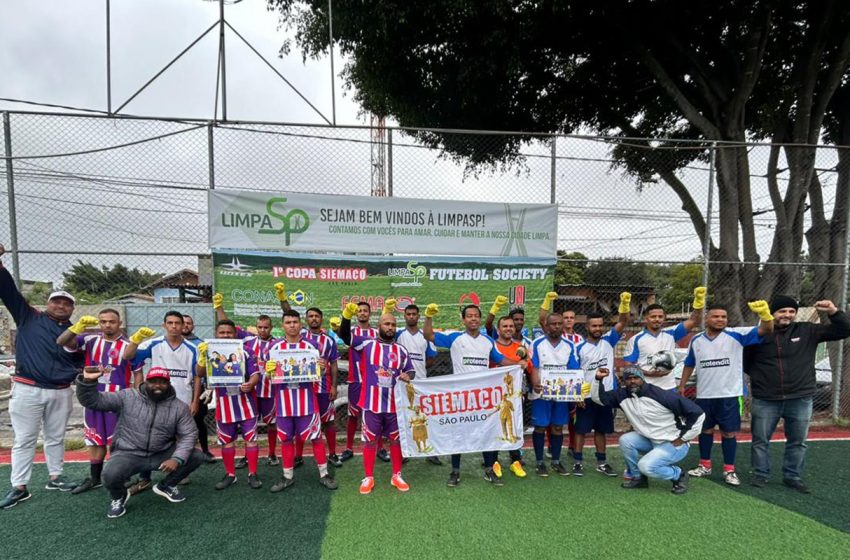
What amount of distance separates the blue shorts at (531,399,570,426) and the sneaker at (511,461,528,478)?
51 centimetres

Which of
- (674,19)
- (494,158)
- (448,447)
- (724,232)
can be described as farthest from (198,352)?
(674,19)

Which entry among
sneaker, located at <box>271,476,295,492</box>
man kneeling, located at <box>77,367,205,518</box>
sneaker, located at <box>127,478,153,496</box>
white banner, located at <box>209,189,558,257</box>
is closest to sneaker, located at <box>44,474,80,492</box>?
sneaker, located at <box>127,478,153,496</box>

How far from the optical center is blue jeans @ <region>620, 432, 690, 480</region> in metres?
4.29

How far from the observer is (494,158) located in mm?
6539

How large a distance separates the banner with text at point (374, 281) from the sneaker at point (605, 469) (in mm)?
2137

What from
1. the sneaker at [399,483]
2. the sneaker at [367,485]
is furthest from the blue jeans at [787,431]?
the sneaker at [367,485]

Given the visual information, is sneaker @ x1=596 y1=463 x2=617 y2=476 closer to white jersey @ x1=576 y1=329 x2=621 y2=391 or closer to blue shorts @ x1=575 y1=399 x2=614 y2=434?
blue shorts @ x1=575 y1=399 x2=614 y2=434

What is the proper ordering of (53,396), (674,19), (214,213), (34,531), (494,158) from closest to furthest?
(34,531)
(53,396)
(214,213)
(494,158)
(674,19)

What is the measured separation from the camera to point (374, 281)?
5879 millimetres

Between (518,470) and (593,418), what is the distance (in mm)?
1083

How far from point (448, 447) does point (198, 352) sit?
2.89 meters

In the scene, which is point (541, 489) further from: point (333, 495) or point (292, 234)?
point (292, 234)

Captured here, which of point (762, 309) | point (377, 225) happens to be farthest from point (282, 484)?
point (762, 309)

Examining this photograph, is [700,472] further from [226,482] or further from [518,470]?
[226,482]
